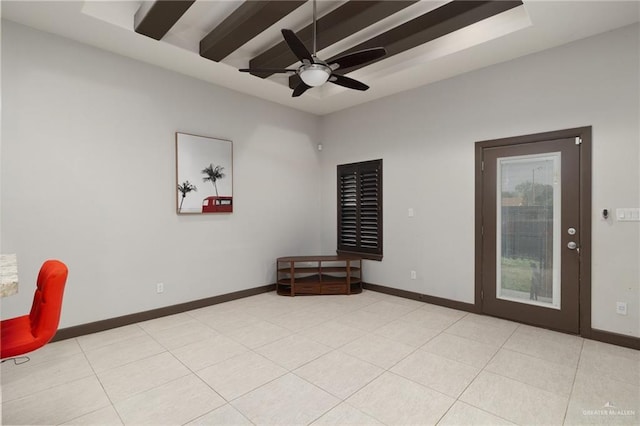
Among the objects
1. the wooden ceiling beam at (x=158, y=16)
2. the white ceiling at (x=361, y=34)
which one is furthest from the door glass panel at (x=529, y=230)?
the wooden ceiling beam at (x=158, y=16)

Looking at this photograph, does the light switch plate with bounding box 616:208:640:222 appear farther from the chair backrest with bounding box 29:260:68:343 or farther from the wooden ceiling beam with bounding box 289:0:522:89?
the chair backrest with bounding box 29:260:68:343

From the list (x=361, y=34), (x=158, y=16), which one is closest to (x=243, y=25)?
(x=158, y=16)

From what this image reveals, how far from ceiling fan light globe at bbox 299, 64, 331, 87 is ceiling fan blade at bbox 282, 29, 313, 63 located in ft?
0.23

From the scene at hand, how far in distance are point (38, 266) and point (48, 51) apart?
7.03 ft

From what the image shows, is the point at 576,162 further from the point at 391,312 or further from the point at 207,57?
the point at 207,57

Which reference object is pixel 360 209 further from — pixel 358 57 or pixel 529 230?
pixel 358 57

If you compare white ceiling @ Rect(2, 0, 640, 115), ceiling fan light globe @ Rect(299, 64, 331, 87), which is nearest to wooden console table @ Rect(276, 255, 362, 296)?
white ceiling @ Rect(2, 0, 640, 115)

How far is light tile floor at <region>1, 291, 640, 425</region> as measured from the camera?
6.93 feet

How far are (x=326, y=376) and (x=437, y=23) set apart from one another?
11.2ft

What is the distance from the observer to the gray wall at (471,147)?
3.13 m

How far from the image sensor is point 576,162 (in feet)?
11.1

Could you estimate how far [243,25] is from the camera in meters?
3.13

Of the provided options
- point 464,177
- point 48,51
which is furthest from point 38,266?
point 464,177

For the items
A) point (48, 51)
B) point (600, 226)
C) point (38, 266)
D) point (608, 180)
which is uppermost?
point (48, 51)
